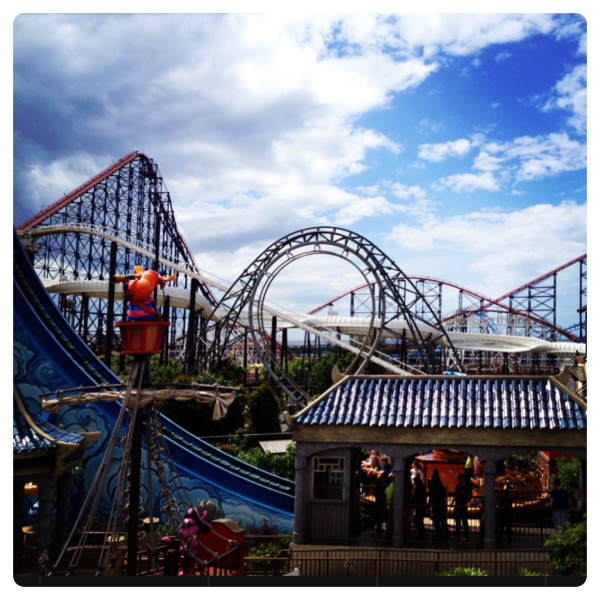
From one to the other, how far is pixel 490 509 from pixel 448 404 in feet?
3.50

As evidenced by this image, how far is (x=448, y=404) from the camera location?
24.0 feet

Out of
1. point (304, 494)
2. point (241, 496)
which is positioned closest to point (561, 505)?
point (304, 494)

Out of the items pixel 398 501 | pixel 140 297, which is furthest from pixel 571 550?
pixel 140 297

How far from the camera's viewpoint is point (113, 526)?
6402mm

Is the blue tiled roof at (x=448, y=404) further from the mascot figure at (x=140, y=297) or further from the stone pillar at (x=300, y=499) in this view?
the mascot figure at (x=140, y=297)

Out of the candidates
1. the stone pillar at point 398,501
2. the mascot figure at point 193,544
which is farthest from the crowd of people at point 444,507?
the mascot figure at point 193,544

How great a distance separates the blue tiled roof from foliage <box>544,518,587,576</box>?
1.00 metres

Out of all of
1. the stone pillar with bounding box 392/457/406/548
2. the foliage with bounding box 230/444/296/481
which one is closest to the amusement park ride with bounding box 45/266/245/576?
the stone pillar with bounding box 392/457/406/548

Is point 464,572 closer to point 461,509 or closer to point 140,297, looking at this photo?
point 461,509

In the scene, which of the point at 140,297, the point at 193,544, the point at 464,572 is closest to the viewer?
the point at 464,572

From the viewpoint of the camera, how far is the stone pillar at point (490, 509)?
Answer: 22.9 ft

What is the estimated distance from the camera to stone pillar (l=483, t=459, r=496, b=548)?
6974mm

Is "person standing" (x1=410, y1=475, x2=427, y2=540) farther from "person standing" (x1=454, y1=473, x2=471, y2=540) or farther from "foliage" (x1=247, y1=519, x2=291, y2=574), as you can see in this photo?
"foliage" (x1=247, y1=519, x2=291, y2=574)

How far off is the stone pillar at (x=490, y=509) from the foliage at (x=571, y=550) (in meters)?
0.68
